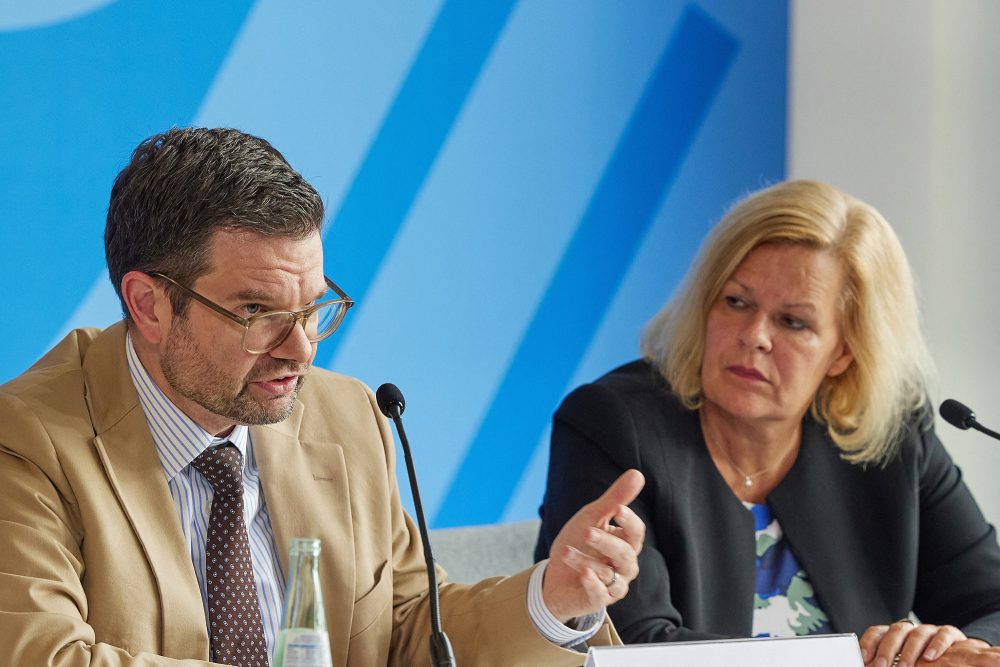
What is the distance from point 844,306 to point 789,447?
0.31 metres

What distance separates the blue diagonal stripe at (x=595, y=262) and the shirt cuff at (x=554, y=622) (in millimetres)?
1414

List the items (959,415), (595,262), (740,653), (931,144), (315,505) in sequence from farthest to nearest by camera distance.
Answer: (931,144), (595,262), (959,415), (315,505), (740,653)

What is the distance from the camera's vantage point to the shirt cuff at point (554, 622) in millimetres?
1711

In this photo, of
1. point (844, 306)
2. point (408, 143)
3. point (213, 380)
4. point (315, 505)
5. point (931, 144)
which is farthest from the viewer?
point (931, 144)

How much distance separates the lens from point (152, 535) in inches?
64.1

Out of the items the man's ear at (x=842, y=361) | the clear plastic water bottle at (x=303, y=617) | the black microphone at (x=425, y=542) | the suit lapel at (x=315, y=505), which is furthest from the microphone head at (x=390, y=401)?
the man's ear at (x=842, y=361)

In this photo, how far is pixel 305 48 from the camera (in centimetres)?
287

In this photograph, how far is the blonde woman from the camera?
233cm

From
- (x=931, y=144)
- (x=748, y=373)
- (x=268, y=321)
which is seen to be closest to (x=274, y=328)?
(x=268, y=321)

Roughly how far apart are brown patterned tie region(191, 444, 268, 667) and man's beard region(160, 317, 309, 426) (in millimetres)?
86

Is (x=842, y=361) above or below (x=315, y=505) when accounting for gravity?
above

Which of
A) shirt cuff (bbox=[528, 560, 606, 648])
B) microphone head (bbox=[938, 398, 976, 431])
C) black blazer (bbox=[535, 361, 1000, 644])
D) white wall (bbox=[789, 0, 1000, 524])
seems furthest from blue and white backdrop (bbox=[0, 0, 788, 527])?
microphone head (bbox=[938, 398, 976, 431])

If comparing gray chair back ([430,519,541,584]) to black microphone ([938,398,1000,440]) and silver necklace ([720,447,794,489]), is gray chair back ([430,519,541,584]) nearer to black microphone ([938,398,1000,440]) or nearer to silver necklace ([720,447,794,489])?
silver necklace ([720,447,794,489])

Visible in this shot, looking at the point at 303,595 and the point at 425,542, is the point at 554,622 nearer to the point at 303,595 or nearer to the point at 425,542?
the point at 425,542
